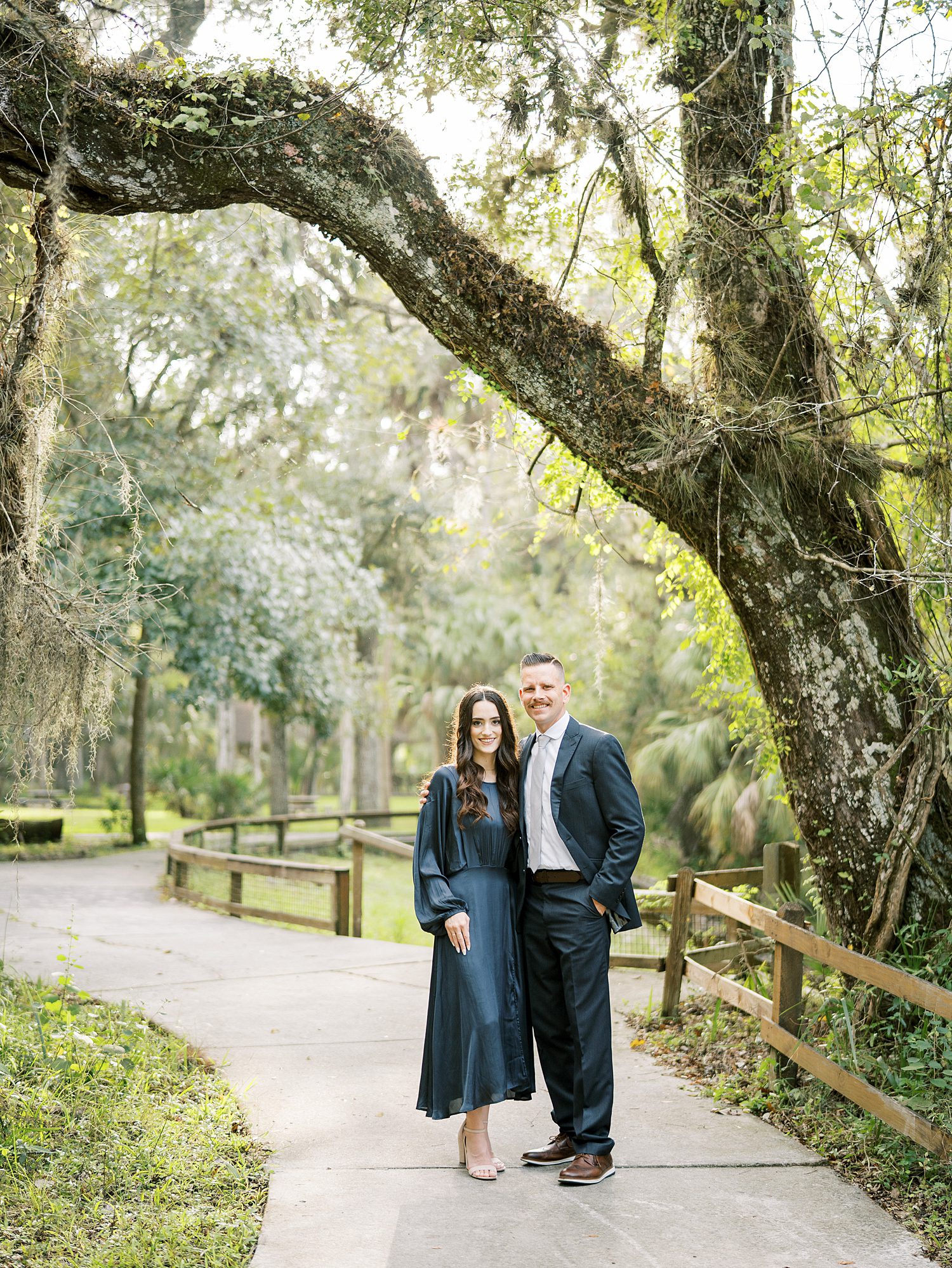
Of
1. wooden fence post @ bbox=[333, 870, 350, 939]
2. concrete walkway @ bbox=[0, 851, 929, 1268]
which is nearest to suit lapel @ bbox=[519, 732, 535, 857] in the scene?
concrete walkway @ bbox=[0, 851, 929, 1268]

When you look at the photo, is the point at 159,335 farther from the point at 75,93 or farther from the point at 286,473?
the point at 75,93

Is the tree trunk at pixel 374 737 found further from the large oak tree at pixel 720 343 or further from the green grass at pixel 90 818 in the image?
the large oak tree at pixel 720 343

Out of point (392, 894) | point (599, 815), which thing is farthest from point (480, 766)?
point (392, 894)

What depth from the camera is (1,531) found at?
5.44 metres

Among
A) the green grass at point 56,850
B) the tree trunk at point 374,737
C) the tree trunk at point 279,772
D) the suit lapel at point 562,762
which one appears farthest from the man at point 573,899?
the tree trunk at point 374,737

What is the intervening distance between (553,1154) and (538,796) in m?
1.43

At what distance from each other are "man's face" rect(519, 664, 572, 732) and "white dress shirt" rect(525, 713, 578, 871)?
0.09 metres

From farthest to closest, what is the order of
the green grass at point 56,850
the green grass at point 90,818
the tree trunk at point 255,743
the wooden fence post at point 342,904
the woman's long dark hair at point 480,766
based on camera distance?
the tree trunk at point 255,743, the green grass at point 90,818, the green grass at point 56,850, the wooden fence post at point 342,904, the woman's long dark hair at point 480,766

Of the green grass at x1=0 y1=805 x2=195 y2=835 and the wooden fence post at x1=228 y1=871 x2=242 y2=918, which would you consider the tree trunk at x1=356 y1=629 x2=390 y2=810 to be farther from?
the wooden fence post at x1=228 y1=871 x2=242 y2=918

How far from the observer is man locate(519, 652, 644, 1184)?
446cm

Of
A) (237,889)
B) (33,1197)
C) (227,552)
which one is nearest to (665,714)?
(227,552)

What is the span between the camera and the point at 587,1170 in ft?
14.3

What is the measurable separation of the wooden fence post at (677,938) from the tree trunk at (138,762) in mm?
12649

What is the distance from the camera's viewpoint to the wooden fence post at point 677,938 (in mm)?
6930
